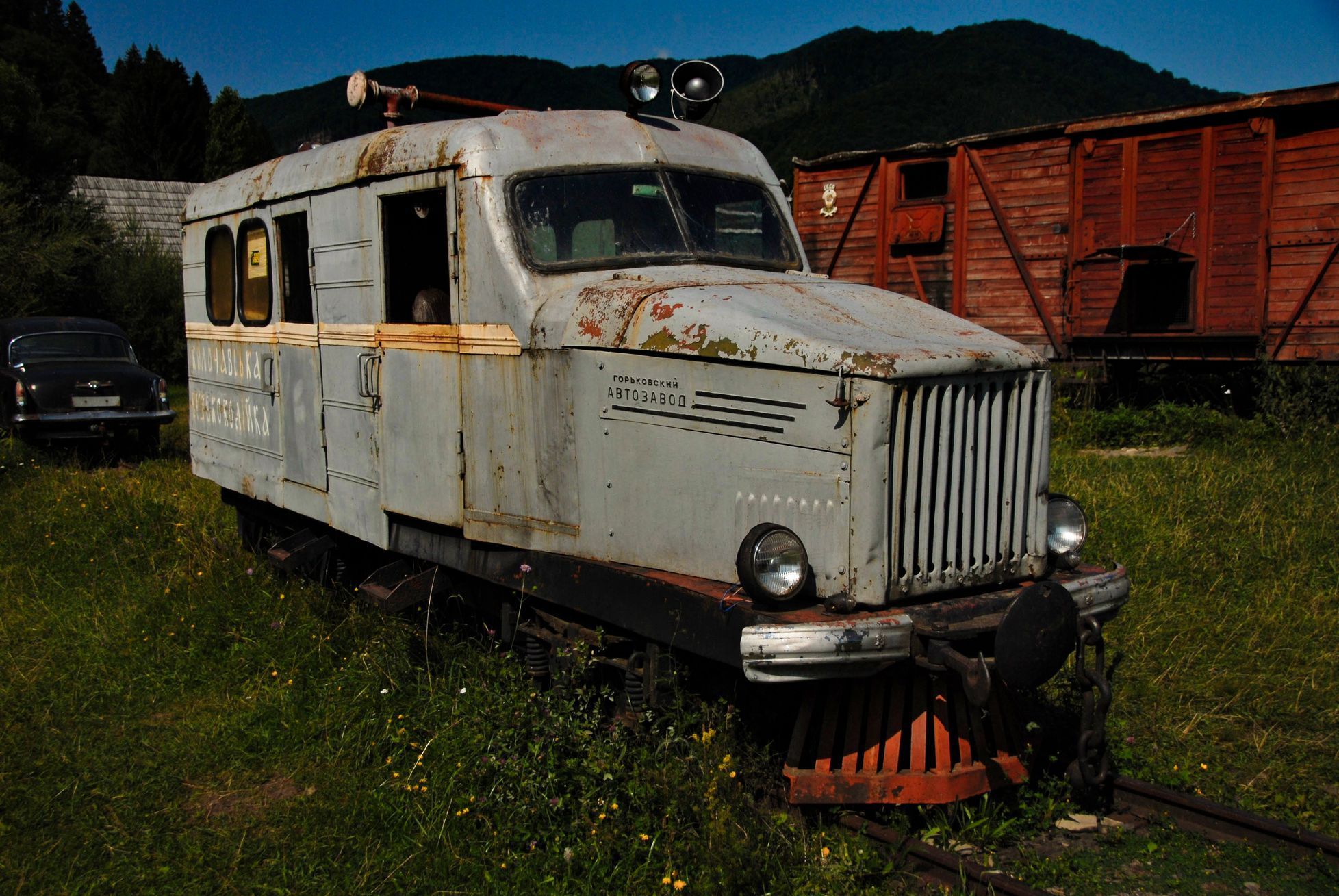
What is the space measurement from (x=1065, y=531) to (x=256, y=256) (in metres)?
5.28

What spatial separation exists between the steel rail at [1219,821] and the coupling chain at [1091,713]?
0.51 m

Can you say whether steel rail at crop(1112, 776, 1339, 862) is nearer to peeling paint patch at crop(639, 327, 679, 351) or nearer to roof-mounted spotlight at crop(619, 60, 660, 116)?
peeling paint patch at crop(639, 327, 679, 351)

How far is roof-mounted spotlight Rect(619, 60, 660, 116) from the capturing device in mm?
5402

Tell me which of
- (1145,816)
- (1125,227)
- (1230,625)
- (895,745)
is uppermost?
(1125,227)

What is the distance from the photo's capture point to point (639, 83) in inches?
215

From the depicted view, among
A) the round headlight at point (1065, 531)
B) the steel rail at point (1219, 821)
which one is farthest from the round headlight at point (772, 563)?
the steel rail at point (1219, 821)

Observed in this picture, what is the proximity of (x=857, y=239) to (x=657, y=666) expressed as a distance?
14338 mm

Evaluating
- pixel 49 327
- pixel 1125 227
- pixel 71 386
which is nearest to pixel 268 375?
pixel 71 386

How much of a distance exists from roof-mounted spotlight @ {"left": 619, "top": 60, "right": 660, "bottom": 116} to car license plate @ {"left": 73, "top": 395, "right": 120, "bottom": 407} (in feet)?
33.9

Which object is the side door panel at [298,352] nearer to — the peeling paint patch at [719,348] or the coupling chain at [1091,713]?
the peeling paint patch at [719,348]

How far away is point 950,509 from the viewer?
409cm

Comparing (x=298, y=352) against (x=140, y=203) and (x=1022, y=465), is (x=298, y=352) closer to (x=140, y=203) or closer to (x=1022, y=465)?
(x=1022, y=465)

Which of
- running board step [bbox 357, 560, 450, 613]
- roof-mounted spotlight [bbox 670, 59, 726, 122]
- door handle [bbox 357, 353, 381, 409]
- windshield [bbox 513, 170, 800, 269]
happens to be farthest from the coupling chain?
door handle [bbox 357, 353, 381, 409]

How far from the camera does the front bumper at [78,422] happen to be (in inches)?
510
